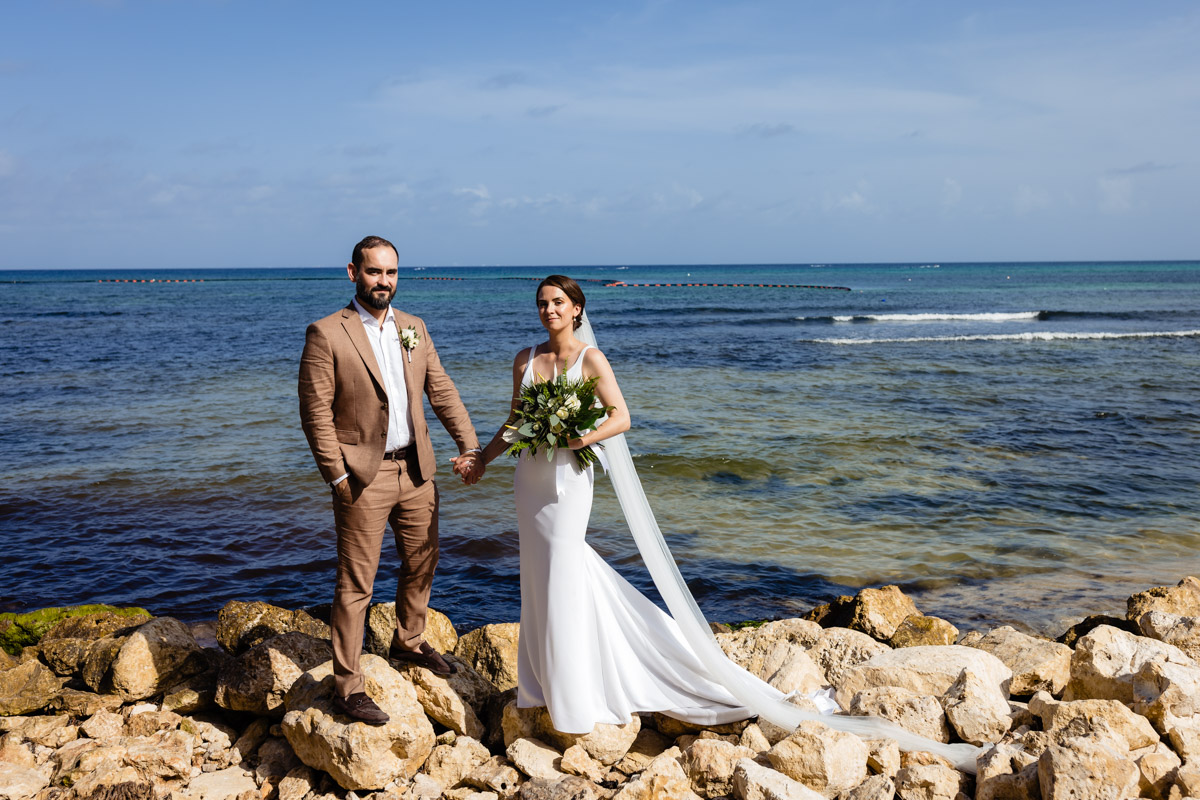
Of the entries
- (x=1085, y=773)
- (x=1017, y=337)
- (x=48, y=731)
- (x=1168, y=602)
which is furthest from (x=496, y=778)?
(x=1017, y=337)

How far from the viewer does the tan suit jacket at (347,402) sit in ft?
13.8

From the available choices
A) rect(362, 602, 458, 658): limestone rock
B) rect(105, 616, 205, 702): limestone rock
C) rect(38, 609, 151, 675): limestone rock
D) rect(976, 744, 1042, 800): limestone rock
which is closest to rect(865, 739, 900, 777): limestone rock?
rect(976, 744, 1042, 800): limestone rock

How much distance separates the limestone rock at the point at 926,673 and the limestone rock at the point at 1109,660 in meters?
0.37

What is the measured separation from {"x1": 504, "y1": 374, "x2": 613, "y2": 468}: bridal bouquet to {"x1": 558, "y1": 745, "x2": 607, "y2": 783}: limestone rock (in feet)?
4.73

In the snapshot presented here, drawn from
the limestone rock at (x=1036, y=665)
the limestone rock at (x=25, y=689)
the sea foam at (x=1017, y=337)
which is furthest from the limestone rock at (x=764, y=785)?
the sea foam at (x=1017, y=337)

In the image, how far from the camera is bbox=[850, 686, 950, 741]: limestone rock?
434cm

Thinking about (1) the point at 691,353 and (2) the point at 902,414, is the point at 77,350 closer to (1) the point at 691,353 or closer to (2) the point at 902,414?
(1) the point at 691,353

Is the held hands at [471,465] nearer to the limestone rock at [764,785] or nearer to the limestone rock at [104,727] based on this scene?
the limestone rock at [764,785]

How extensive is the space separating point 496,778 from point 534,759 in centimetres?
21

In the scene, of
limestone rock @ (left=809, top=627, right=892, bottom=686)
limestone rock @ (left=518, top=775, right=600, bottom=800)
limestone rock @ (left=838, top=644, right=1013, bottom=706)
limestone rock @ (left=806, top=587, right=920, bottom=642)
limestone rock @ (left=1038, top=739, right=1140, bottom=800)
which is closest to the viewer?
limestone rock @ (left=1038, top=739, right=1140, bottom=800)

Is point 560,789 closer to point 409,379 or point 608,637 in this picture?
point 608,637

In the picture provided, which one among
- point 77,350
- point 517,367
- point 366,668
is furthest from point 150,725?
point 77,350

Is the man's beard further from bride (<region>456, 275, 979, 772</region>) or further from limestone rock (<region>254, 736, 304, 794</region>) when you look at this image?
limestone rock (<region>254, 736, 304, 794</region>)

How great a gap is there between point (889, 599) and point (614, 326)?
36442 mm
